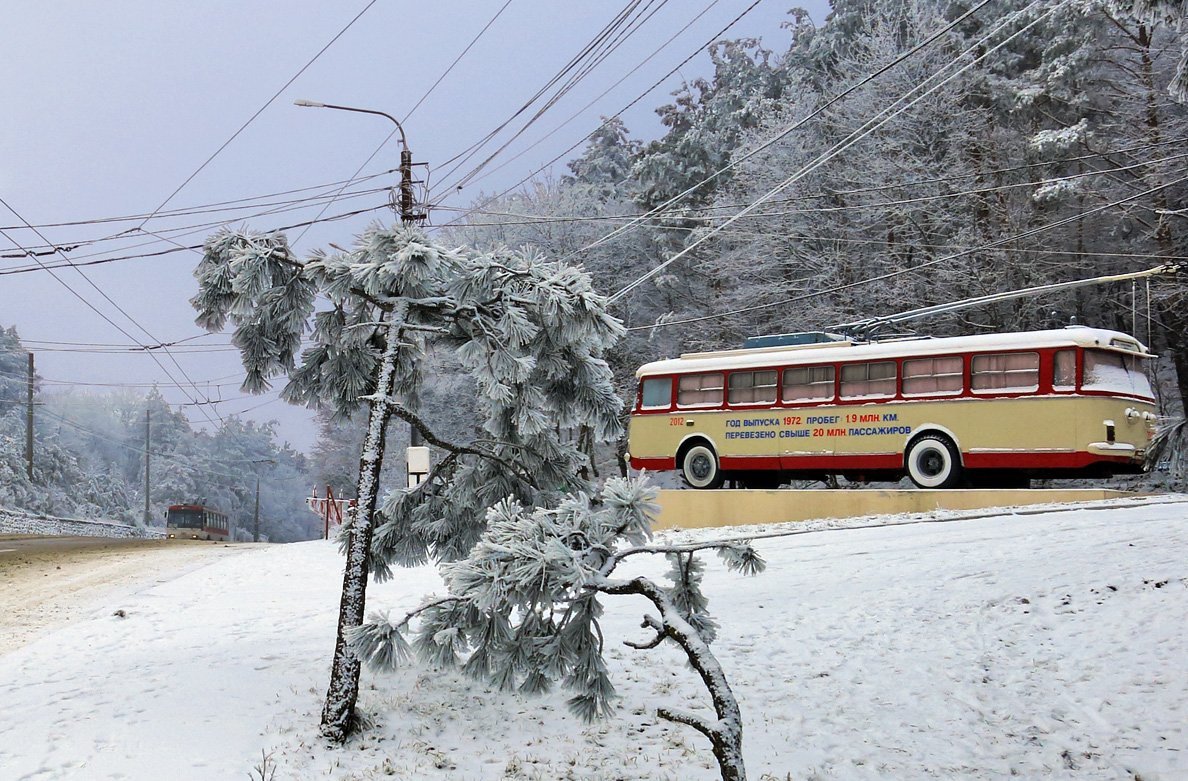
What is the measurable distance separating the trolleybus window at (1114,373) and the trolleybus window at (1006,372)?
0.76m

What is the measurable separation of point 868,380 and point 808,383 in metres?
1.15

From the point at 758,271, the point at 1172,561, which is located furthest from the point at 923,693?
the point at 758,271

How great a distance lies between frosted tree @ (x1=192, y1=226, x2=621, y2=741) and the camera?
24.7ft

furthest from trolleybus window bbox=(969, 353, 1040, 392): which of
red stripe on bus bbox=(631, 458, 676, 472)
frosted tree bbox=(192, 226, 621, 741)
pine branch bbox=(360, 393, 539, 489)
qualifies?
pine branch bbox=(360, 393, 539, 489)

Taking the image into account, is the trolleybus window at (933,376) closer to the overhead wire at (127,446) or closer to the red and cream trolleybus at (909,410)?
the red and cream trolleybus at (909,410)

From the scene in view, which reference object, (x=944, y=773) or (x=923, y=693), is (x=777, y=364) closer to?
(x=923, y=693)

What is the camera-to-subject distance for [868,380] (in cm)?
1788

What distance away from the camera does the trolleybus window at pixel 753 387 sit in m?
19.1

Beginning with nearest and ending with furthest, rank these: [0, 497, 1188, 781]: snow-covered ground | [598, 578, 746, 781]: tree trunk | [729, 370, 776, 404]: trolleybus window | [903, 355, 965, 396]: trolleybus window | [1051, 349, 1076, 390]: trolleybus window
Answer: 1. [598, 578, 746, 781]: tree trunk
2. [0, 497, 1188, 781]: snow-covered ground
3. [1051, 349, 1076, 390]: trolleybus window
4. [903, 355, 965, 396]: trolleybus window
5. [729, 370, 776, 404]: trolleybus window

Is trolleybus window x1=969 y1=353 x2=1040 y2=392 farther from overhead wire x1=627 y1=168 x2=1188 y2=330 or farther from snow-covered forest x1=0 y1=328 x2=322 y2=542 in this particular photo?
snow-covered forest x1=0 y1=328 x2=322 y2=542

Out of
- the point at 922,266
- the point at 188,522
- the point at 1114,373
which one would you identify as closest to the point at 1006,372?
the point at 1114,373

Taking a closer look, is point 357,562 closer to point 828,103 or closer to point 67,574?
point 67,574

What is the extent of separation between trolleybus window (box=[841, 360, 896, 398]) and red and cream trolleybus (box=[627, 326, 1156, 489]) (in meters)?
0.02

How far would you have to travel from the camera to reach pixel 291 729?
24.8ft
